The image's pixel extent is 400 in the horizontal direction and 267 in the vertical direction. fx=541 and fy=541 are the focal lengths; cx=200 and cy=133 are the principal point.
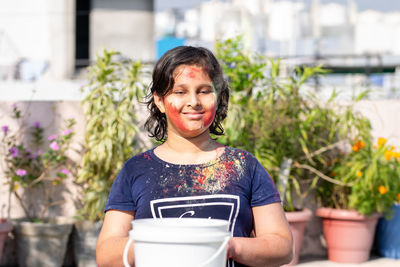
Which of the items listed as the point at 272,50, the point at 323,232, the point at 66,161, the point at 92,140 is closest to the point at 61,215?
the point at 66,161

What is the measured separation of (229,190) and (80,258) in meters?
3.34

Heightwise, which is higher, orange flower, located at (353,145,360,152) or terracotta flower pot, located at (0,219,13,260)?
orange flower, located at (353,145,360,152)

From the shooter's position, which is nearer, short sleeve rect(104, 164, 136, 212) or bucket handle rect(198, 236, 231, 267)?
bucket handle rect(198, 236, 231, 267)

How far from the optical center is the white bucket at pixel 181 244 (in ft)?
3.36

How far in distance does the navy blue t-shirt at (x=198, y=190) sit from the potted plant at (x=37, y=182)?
3093 mm

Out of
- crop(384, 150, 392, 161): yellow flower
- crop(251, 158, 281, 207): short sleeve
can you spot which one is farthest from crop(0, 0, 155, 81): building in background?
crop(251, 158, 281, 207): short sleeve

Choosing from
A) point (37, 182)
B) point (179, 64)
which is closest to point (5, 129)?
point (37, 182)

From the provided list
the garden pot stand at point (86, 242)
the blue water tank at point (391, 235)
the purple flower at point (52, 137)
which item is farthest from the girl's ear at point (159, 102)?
the blue water tank at point (391, 235)

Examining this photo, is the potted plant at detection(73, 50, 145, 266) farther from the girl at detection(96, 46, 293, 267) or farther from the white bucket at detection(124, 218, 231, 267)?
the white bucket at detection(124, 218, 231, 267)

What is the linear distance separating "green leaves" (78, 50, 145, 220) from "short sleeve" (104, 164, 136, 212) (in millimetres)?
2855

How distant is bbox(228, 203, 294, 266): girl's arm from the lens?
1.21 metres

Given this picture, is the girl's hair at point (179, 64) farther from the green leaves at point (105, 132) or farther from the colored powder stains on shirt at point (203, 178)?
the green leaves at point (105, 132)

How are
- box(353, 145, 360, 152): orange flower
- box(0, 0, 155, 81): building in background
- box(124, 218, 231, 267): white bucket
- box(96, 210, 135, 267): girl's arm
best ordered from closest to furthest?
1. box(124, 218, 231, 267): white bucket
2. box(96, 210, 135, 267): girl's arm
3. box(353, 145, 360, 152): orange flower
4. box(0, 0, 155, 81): building in background

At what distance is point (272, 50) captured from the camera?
738 inches
